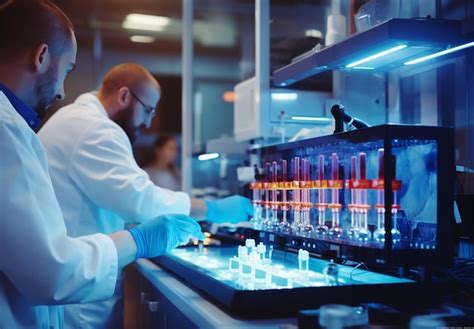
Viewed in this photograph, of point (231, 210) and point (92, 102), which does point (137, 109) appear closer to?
point (92, 102)

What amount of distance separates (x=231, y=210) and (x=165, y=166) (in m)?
2.41

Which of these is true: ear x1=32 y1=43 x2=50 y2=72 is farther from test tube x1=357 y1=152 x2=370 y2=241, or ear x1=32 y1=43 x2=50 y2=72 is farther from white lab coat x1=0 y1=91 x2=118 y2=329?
test tube x1=357 y1=152 x2=370 y2=241

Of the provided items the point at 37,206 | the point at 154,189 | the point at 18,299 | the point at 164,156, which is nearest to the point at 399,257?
the point at 37,206

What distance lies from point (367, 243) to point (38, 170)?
84 cm

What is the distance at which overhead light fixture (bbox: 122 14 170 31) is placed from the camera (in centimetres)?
465

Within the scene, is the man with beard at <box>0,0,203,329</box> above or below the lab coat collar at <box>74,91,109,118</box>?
below

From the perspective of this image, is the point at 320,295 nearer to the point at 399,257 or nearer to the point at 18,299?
the point at 399,257

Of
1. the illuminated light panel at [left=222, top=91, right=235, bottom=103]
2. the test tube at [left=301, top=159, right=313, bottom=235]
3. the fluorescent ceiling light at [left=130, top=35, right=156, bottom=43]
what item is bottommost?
the test tube at [left=301, top=159, right=313, bottom=235]

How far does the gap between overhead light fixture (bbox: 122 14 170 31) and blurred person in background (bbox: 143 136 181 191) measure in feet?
3.12

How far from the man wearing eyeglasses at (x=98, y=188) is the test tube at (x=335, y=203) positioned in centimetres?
75

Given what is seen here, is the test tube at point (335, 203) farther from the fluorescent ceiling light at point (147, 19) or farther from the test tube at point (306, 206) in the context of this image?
the fluorescent ceiling light at point (147, 19)

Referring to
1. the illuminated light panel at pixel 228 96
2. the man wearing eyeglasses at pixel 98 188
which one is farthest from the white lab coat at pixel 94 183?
the illuminated light panel at pixel 228 96

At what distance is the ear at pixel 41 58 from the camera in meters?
1.53

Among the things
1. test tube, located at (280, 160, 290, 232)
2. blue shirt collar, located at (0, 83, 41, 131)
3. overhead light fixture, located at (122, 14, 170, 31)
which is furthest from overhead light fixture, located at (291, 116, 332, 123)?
overhead light fixture, located at (122, 14, 170, 31)
